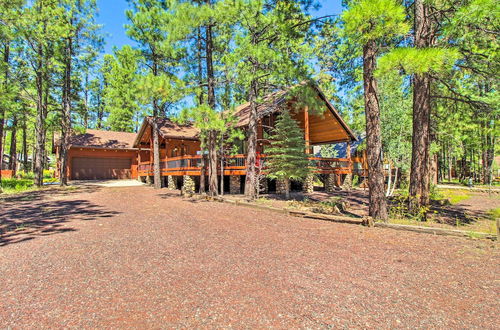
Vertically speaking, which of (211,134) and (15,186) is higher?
(211,134)

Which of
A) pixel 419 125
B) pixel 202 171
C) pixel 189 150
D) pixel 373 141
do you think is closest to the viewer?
pixel 373 141

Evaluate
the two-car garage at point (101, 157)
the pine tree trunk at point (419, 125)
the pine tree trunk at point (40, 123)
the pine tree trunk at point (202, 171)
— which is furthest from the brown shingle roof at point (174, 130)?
the pine tree trunk at point (419, 125)

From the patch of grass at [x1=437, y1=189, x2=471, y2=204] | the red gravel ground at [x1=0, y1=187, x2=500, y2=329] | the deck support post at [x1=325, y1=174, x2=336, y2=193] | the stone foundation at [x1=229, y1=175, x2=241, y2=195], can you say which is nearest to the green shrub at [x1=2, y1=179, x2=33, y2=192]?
the red gravel ground at [x1=0, y1=187, x2=500, y2=329]

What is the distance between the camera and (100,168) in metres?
28.0

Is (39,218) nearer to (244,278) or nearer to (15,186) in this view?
(244,278)

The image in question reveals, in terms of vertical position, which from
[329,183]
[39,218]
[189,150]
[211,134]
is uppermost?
[211,134]

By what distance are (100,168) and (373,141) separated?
92.9 feet

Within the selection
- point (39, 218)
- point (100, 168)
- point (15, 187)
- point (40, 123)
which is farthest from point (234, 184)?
point (100, 168)

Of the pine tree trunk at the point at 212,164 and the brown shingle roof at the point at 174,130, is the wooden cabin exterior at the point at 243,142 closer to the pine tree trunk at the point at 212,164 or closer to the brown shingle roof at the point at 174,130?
the brown shingle roof at the point at 174,130

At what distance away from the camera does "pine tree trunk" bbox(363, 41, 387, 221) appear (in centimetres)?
738

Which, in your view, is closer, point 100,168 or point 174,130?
point 174,130

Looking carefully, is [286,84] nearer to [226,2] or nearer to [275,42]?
[275,42]

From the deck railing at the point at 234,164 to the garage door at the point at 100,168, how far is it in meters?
8.33

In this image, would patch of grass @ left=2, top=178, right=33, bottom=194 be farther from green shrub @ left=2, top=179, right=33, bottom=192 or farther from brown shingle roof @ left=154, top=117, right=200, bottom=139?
brown shingle roof @ left=154, top=117, right=200, bottom=139
